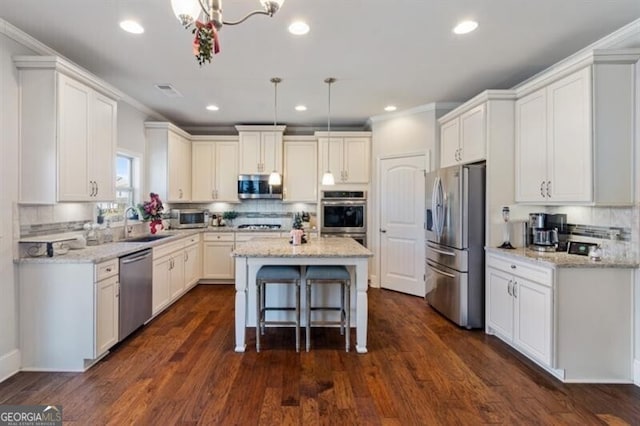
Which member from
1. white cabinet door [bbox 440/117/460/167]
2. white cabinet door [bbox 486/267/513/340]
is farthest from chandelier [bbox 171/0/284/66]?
white cabinet door [bbox 440/117/460/167]

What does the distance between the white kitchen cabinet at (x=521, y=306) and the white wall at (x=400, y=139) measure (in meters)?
1.95

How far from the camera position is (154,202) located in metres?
4.54

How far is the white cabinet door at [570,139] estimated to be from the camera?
103 inches

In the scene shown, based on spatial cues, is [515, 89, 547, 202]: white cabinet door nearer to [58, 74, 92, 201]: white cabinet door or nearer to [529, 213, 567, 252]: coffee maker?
[529, 213, 567, 252]: coffee maker

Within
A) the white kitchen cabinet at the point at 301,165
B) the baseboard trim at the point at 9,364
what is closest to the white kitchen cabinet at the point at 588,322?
the white kitchen cabinet at the point at 301,165

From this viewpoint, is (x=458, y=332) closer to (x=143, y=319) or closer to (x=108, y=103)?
(x=143, y=319)

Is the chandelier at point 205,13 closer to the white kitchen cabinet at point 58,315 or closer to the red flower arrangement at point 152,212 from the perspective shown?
the white kitchen cabinet at point 58,315

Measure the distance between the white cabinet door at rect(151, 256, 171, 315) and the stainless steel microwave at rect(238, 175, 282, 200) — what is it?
1791mm

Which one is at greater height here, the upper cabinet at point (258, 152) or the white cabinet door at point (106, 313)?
the upper cabinet at point (258, 152)

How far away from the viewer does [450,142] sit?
430 cm

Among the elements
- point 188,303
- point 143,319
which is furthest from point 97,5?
point 188,303

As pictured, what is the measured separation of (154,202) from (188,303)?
1.44 meters

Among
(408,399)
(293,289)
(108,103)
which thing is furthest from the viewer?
(293,289)

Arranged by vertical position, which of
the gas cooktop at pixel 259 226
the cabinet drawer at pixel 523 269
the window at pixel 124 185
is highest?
the window at pixel 124 185
